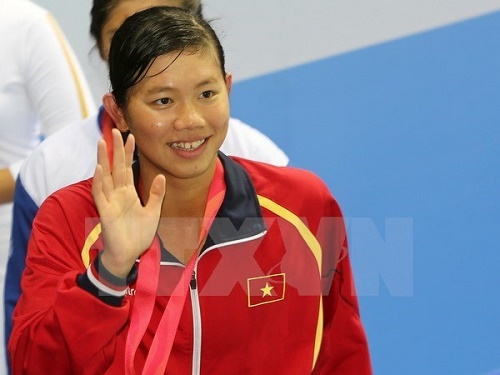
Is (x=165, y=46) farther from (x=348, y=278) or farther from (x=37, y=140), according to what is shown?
(x=37, y=140)

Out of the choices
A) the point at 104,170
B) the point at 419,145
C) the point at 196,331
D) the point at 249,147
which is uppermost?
the point at 419,145

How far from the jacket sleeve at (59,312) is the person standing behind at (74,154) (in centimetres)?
23

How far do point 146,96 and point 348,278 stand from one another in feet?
1.37

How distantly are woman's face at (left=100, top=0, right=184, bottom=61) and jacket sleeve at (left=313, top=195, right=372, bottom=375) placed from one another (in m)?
0.46

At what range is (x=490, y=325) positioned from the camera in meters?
3.32

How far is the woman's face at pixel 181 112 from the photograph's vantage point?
1628 mm

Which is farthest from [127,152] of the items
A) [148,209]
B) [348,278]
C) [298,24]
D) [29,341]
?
[298,24]

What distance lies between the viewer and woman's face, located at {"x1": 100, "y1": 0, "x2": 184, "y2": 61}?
75.2 inches

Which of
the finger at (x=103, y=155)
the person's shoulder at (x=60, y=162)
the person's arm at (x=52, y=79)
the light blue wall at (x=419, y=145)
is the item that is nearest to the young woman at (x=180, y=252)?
the finger at (x=103, y=155)

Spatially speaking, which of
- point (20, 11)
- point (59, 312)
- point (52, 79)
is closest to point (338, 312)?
point (59, 312)

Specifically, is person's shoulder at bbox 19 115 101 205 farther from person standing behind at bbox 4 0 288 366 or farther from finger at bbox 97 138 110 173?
finger at bbox 97 138 110 173

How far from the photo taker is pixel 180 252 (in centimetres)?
169

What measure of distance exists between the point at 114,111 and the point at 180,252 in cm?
25

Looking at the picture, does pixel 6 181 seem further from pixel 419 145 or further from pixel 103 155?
pixel 419 145
